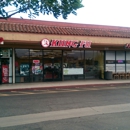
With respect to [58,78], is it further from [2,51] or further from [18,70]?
[2,51]

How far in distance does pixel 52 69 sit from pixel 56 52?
68.6 inches

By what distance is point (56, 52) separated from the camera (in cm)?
1675

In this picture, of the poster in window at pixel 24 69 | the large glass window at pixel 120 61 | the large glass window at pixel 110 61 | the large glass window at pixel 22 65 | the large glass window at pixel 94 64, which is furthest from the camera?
the large glass window at pixel 120 61

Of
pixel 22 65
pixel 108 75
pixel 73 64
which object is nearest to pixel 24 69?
pixel 22 65

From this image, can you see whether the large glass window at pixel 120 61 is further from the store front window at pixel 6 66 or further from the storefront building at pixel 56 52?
the store front window at pixel 6 66

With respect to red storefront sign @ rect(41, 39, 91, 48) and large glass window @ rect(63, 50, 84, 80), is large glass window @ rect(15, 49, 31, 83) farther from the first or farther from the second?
large glass window @ rect(63, 50, 84, 80)

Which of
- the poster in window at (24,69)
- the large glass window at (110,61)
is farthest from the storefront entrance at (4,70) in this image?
the large glass window at (110,61)

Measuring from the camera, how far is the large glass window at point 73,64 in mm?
17100

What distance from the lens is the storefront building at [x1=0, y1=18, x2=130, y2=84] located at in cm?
1366

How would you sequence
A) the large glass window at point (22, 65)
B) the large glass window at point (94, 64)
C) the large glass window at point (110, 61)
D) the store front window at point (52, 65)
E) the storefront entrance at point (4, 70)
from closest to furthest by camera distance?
the storefront entrance at point (4, 70)
the large glass window at point (22, 65)
the store front window at point (52, 65)
the large glass window at point (94, 64)
the large glass window at point (110, 61)

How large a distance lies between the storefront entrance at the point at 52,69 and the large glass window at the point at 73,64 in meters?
0.61

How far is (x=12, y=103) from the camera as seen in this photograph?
811 centimetres

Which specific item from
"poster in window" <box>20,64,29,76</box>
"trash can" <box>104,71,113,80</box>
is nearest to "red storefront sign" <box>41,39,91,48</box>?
"poster in window" <box>20,64,29,76</box>

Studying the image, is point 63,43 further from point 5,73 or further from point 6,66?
point 5,73
